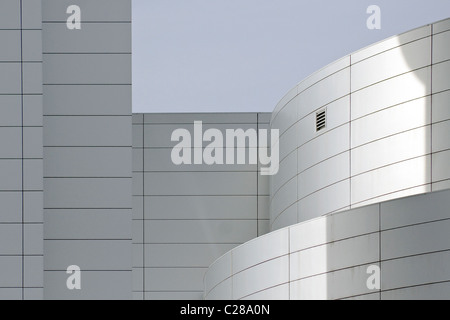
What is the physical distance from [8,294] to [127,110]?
2.93 metres

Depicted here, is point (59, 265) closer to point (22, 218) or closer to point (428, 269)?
point (22, 218)

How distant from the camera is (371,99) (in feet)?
73.2

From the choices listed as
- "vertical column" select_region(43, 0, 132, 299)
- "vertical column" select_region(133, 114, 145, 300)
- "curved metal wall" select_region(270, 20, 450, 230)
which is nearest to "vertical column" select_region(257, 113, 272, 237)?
"vertical column" select_region(133, 114, 145, 300)

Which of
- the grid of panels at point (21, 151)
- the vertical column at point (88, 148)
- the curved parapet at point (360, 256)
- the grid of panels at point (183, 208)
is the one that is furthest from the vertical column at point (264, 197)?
the grid of panels at point (21, 151)

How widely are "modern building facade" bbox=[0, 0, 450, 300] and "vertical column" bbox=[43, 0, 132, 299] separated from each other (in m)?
0.02

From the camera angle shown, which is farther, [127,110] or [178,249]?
[178,249]

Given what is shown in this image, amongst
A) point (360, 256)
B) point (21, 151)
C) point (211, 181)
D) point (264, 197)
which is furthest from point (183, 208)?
point (21, 151)

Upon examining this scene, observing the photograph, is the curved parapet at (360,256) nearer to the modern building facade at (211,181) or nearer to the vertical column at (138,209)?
the modern building facade at (211,181)

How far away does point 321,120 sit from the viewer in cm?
2366

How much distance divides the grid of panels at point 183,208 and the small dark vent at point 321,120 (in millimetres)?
6042

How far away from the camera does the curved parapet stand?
1888 centimetres

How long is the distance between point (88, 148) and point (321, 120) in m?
7.97

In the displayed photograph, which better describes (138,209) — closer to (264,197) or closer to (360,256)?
(264,197)
